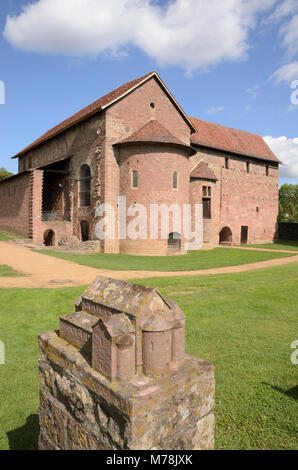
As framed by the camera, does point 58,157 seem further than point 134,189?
Yes

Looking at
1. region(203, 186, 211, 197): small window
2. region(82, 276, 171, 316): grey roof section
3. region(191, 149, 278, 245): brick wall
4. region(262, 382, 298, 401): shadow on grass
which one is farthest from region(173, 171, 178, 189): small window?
region(82, 276, 171, 316): grey roof section

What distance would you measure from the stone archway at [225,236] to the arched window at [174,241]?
11907mm

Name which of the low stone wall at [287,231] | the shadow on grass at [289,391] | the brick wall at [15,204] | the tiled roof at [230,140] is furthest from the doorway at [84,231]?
the low stone wall at [287,231]

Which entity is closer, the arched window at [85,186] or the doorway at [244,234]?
the arched window at [85,186]

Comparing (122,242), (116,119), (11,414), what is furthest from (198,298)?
(116,119)

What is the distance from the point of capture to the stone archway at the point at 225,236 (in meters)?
35.3

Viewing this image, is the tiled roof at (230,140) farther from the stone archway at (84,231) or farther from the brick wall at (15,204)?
the brick wall at (15,204)

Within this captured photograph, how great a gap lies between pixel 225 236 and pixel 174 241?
13240mm

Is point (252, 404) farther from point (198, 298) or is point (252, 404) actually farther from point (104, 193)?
point (104, 193)

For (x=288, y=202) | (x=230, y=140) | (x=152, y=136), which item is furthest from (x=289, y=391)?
(x=288, y=202)

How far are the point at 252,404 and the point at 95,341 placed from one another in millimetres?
2637

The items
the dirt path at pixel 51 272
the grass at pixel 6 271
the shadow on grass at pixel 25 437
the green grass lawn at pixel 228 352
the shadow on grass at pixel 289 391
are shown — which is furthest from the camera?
the grass at pixel 6 271
